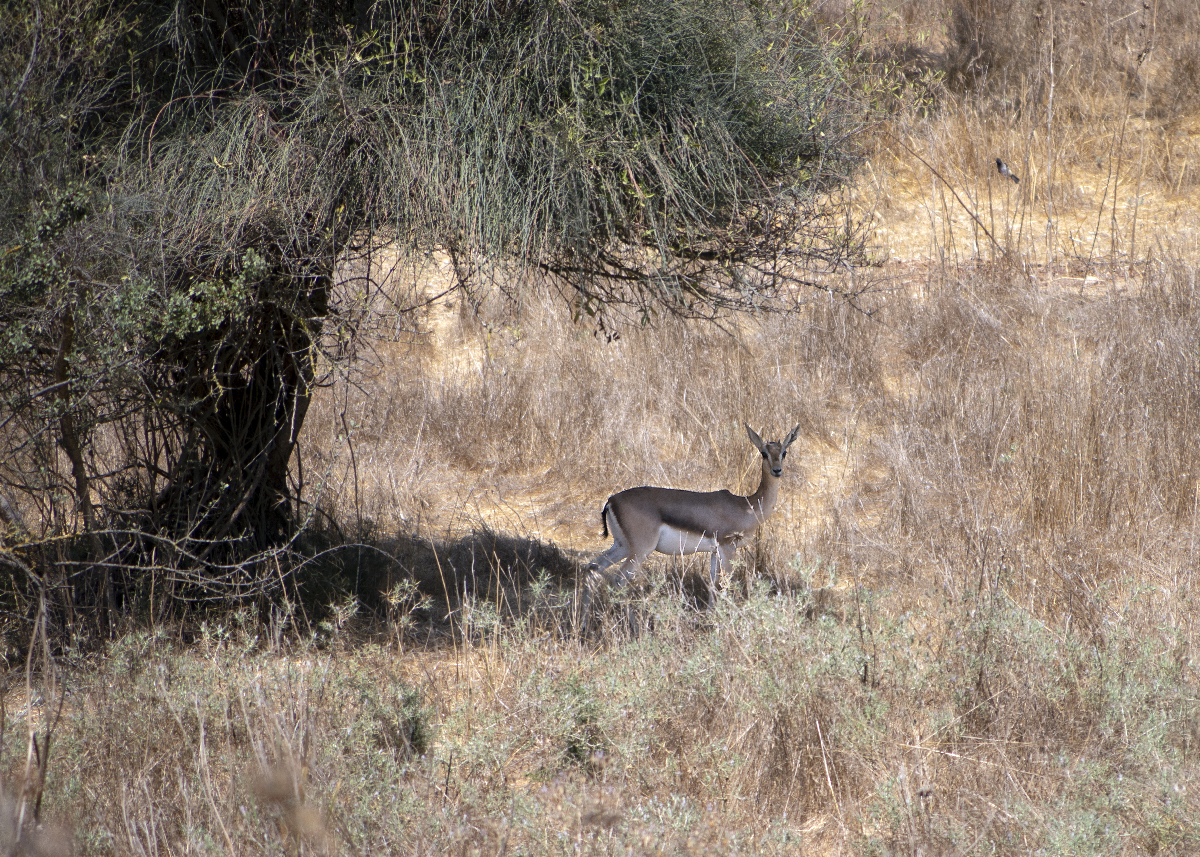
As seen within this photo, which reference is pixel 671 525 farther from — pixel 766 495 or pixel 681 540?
pixel 766 495

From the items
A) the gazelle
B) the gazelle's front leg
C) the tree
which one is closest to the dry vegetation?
the gazelle's front leg

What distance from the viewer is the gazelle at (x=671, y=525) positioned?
6.46 metres

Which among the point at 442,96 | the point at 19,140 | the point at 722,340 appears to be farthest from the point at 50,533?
the point at 722,340

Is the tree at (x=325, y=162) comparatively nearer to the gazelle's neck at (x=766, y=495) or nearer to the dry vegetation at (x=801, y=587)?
the dry vegetation at (x=801, y=587)

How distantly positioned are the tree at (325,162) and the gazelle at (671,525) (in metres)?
1.63

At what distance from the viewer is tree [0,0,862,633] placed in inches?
169

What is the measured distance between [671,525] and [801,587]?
0.97 m

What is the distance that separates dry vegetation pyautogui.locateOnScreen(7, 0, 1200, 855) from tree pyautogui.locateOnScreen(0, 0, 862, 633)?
0.66 meters

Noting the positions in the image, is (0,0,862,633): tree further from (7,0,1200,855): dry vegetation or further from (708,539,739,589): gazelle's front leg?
(708,539,739,589): gazelle's front leg

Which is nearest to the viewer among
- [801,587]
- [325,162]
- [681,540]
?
[325,162]

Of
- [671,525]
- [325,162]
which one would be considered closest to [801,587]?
[671,525]

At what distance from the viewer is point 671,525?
6520mm

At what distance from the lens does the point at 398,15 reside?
4965mm

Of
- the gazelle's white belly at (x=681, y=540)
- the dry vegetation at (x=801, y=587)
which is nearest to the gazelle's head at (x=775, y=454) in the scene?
the dry vegetation at (x=801, y=587)
